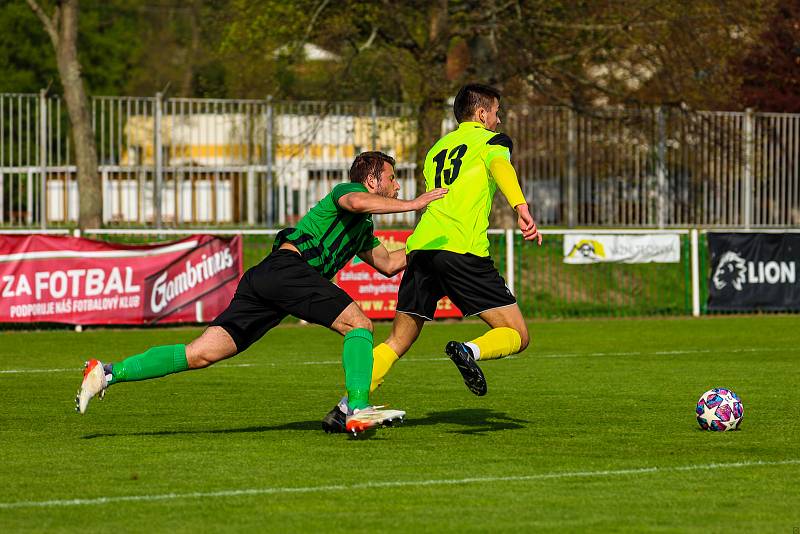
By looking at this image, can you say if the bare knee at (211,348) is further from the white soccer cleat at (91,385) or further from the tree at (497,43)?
the tree at (497,43)

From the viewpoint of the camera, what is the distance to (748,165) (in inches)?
1158

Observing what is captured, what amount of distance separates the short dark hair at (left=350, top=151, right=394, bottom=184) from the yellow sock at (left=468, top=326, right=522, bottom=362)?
1232 millimetres

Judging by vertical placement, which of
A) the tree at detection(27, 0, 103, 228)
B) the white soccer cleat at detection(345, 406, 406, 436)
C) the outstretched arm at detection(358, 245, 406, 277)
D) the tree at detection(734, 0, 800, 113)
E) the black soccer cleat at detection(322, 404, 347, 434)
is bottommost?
the black soccer cleat at detection(322, 404, 347, 434)

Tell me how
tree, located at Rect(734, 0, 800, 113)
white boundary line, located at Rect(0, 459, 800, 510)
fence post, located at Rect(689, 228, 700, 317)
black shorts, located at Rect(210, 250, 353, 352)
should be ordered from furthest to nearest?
tree, located at Rect(734, 0, 800, 113)
fence post, located at Rect(689, 228, 700, 317)
black shorts, located at Rect(210, 250, 353, 352)
white boundary line, located at Rect(0, 459, 800, 510)

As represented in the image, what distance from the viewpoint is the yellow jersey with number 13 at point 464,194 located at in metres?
9.59

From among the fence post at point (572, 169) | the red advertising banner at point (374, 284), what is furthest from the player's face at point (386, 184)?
the fence post at point (572, 169)

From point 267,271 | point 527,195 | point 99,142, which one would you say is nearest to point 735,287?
point 527,195

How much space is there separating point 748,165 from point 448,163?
2084cm

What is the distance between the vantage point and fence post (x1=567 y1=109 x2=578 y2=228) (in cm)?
2828

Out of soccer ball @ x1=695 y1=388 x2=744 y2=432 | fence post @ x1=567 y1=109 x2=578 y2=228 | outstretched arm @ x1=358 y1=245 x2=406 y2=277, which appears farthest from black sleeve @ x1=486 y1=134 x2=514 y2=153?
fence post @ x1=567 y1=109 x2=578 y2=228

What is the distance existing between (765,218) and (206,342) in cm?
2234

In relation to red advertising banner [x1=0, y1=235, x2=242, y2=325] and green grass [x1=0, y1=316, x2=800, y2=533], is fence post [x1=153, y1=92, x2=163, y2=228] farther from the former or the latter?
green grass [x1=0, y1=316, x2=800, y2=533]

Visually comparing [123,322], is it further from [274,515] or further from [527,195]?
[274,515]

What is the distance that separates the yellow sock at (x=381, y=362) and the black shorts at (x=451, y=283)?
28 cm
